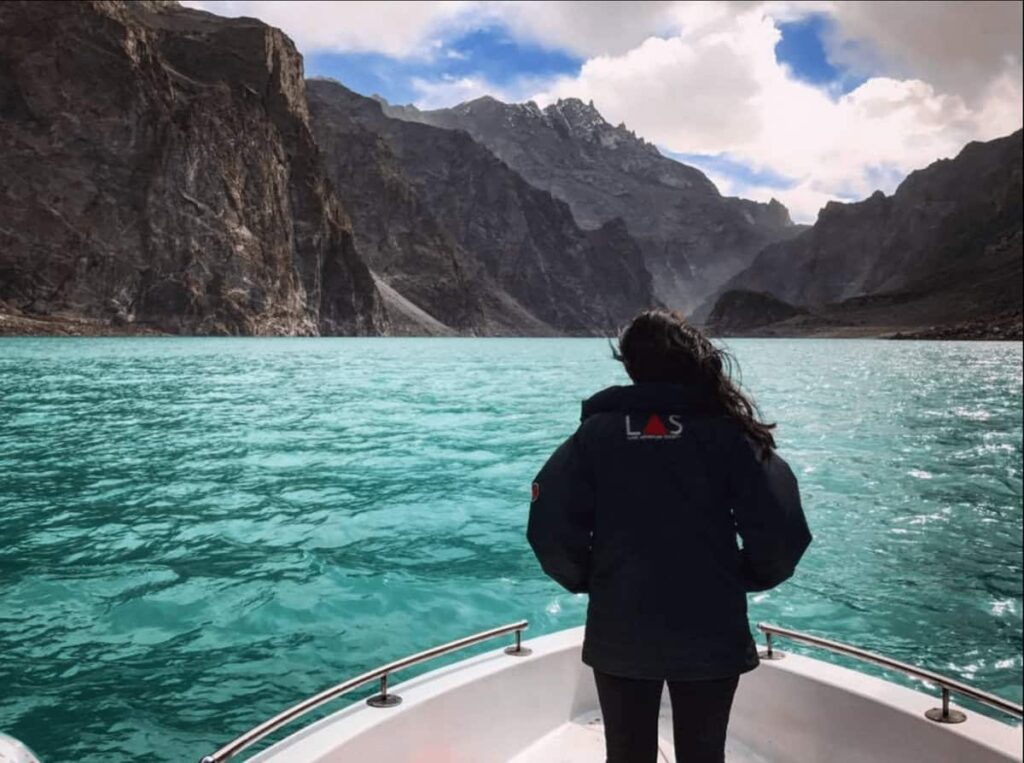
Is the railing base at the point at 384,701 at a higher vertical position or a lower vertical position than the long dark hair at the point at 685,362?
lower

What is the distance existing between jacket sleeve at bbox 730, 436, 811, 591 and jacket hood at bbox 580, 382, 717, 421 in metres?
0.21

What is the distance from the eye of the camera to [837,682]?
15.6 feet

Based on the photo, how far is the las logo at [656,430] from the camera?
2869mm

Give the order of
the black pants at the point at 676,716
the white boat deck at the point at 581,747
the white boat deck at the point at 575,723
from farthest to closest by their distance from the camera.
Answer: the white boat deck at the point at 581,747 → the white boat deck at the point at 575,723 → the black pants at the point at 676,716

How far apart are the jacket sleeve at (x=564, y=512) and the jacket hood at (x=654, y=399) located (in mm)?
189

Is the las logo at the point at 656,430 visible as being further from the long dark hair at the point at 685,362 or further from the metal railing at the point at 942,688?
the metal railing at the point at 942,688

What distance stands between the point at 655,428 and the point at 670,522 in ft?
1.15

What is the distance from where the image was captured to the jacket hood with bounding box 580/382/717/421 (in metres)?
2.91

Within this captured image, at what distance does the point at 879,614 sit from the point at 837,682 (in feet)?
19.8

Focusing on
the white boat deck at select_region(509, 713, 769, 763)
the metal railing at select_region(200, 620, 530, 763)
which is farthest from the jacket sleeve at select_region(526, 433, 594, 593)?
the white boat deck at select_region(509, 713, 769, 763)

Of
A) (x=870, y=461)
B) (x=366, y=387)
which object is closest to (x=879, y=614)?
(x=870, y=461)

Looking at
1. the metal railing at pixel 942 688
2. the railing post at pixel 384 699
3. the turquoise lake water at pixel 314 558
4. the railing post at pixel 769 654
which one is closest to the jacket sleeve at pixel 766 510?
the metal railing at pixel 942 688

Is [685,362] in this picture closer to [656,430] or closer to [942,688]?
[656,430]

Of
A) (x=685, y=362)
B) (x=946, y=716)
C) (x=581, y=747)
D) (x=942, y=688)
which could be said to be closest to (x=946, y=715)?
(x=946, y=716)
